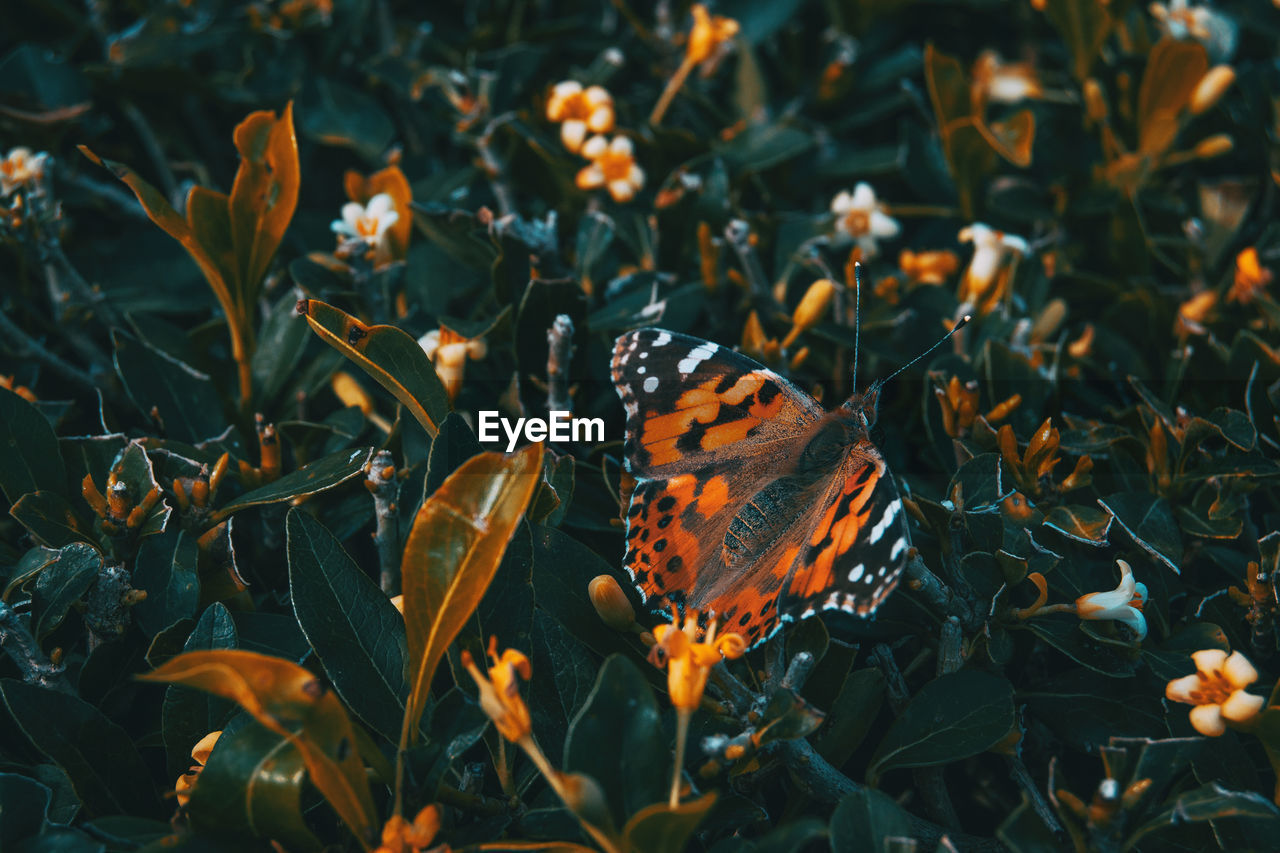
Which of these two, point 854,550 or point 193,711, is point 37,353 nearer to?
point 193,711

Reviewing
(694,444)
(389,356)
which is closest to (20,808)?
(389,356)

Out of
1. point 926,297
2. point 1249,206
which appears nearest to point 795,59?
point 926,297

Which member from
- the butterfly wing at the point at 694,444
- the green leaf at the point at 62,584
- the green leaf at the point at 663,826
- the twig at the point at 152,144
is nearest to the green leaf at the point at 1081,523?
the butterfly wing at the point at 694,444

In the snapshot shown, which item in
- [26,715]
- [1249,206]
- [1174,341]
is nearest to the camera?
[26,715]

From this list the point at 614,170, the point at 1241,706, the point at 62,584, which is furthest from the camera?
the point at 614,170

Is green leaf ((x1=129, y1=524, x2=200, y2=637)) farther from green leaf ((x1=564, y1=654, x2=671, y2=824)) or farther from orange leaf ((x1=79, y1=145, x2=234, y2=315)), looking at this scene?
green leaf ((x1=564, y1=654, x2=671, y2=824))

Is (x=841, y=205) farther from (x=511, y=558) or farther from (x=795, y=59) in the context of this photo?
(x=511, y=558)
